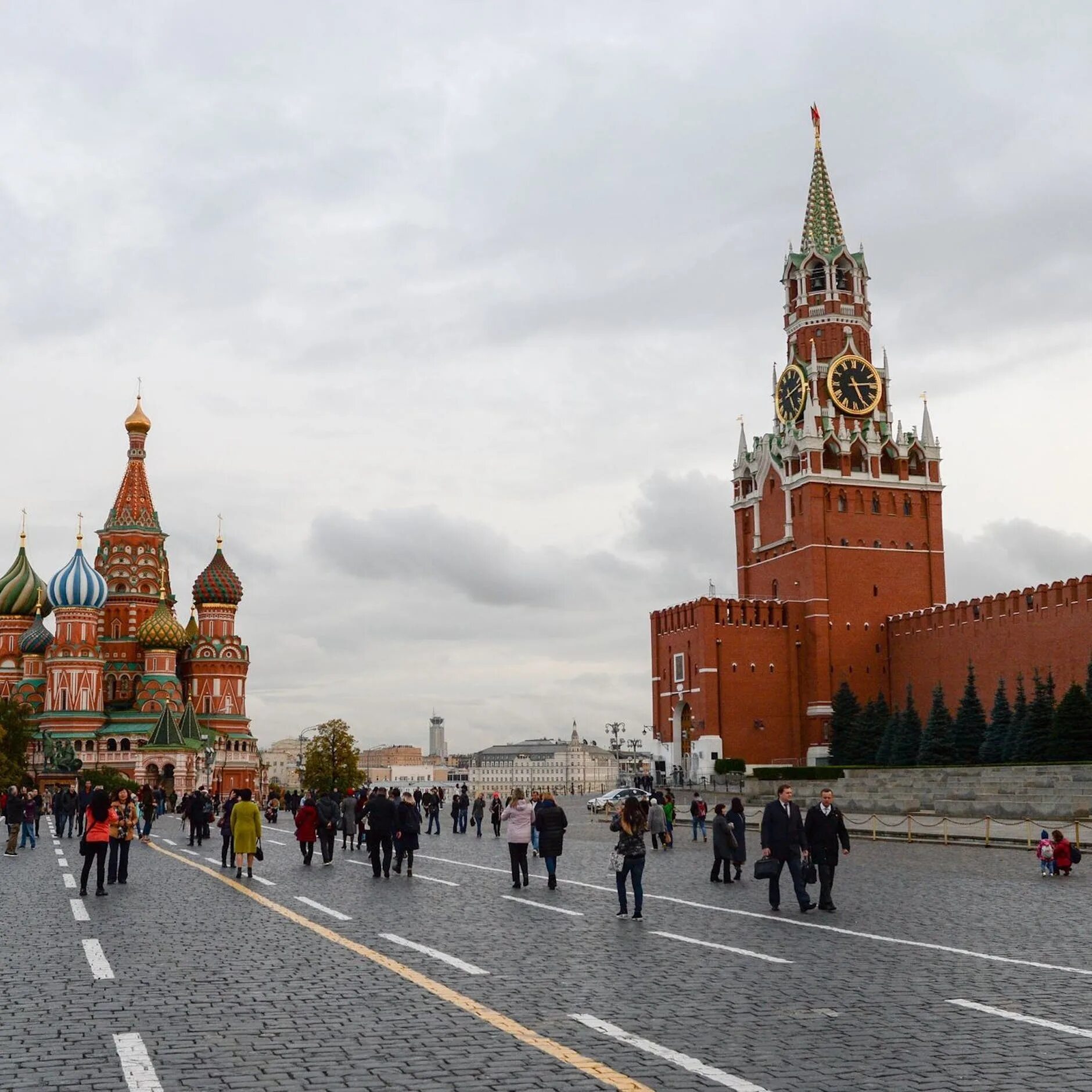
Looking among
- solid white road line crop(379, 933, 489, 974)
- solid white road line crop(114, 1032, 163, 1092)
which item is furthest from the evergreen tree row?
solid white road line crop(114, 1032, 163, 1092)

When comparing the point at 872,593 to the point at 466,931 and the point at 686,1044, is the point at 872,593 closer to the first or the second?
the point at 466,931

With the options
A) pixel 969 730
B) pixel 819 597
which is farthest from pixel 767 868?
pixel 819 597

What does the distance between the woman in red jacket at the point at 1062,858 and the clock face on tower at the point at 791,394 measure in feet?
180

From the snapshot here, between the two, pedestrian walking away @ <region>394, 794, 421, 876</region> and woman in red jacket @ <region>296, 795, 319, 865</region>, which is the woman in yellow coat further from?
woman in red jacket @ <region>296, 795, 319, 865</region>

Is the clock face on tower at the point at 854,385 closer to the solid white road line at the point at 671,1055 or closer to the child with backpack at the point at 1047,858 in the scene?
the child with backpack at the point at 1047,858

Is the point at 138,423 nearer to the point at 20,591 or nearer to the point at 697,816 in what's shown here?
the point at 20,591

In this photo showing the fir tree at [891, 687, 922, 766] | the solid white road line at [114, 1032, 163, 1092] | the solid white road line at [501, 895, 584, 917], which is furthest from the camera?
the fir tree at [891, 687, 922, 766]

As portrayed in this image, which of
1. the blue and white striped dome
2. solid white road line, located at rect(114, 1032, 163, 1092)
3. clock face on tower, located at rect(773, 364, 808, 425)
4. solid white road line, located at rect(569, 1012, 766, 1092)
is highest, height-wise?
clock face on tower, located at rect(773, 364, 808, 425)

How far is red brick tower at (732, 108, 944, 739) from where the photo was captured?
6812 centimetres

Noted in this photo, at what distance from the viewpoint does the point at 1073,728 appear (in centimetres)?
4678

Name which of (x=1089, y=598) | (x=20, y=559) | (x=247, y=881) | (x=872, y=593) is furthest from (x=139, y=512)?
(x=247, y=881)

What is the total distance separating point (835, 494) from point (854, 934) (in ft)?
195

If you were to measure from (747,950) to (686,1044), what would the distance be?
3941 mm

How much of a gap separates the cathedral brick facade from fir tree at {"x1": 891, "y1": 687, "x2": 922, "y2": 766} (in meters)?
3.06
